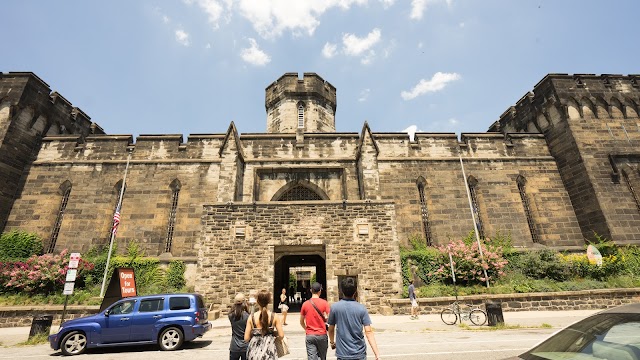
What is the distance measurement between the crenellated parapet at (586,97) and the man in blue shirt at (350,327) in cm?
2177

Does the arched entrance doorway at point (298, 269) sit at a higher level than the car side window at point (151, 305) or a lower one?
higher

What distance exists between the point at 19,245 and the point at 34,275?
3.42 metres

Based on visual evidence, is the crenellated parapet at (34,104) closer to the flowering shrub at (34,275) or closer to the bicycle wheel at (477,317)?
the flowering shrub at (34,275)

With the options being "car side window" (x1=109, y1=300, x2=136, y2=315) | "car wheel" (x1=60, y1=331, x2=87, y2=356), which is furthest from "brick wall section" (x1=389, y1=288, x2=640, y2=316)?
"car wheel" (x1=60, y1=331, x2=87, y2=356)

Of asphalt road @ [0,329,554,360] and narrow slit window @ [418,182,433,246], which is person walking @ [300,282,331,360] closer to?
asphalt road @ [0,329,554,360]

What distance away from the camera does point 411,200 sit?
58.6ft

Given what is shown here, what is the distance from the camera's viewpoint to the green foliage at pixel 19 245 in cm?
1545

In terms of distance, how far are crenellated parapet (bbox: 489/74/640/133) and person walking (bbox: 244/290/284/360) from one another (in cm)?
2249

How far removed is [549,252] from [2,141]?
99.7 ft

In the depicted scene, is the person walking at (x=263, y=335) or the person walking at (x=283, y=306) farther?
the person walking at (x=283, y=306)

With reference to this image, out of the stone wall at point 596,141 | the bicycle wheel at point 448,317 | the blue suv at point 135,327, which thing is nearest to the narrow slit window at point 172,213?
the blue suv at point 135,327

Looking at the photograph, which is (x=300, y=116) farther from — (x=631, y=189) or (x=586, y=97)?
(x=631, y=189)

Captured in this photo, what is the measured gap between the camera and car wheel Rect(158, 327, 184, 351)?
766cm

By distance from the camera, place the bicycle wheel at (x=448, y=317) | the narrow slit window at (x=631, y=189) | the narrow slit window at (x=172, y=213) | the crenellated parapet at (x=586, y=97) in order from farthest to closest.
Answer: the crenellated parapet at (x=586, y=97), the narrow slit window at (x=631, y=189), the narrow slit window at (x=172, y=213), the bicycle wheel at (x=448, y=317)
